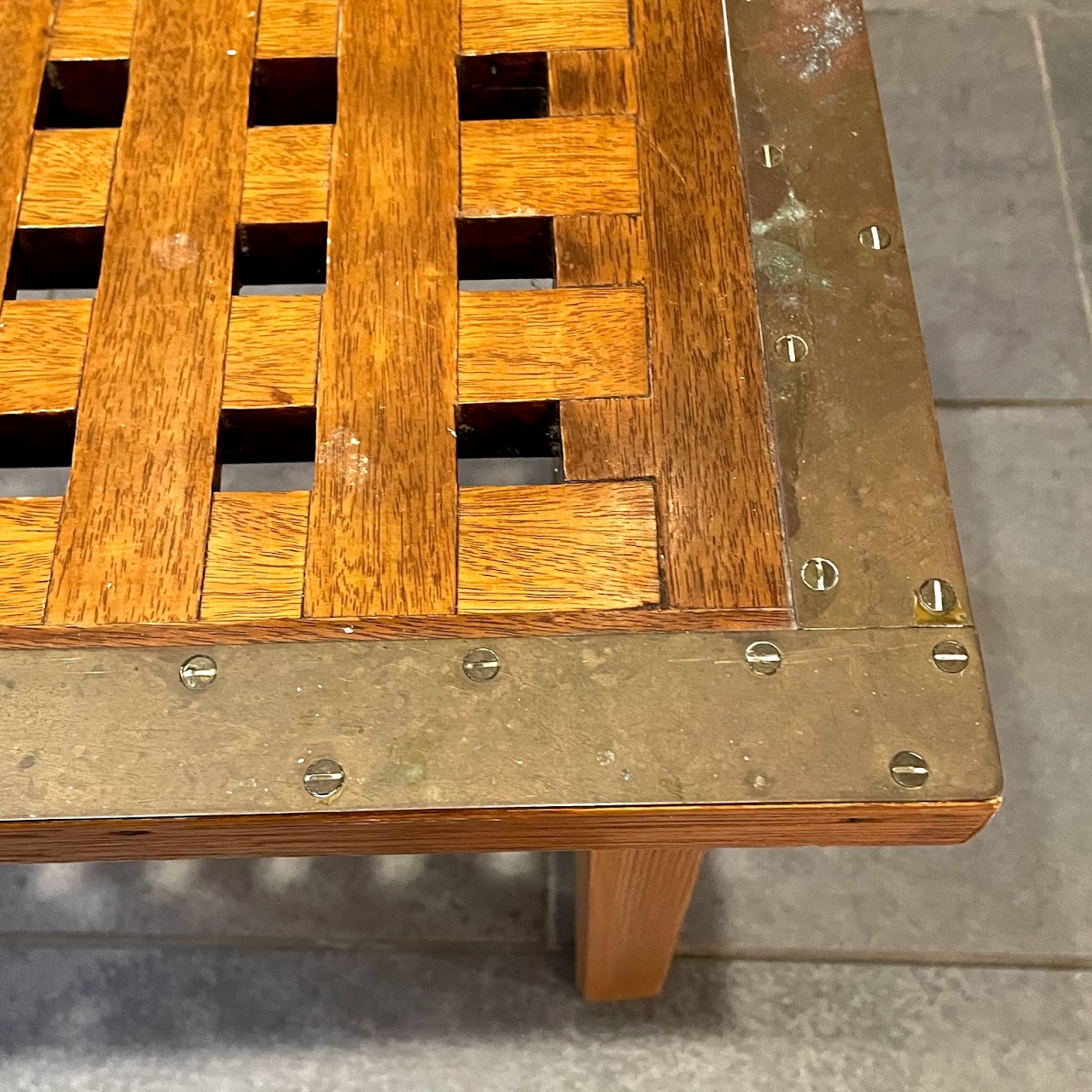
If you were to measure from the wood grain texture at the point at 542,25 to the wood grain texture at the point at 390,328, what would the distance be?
0.01 metres

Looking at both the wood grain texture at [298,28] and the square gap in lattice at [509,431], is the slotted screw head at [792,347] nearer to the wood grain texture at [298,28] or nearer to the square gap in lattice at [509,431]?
the square gap in lattice at [509,431]

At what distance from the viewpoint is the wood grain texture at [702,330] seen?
22.8 inches

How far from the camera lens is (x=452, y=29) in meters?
0.75

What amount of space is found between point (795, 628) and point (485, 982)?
57cm

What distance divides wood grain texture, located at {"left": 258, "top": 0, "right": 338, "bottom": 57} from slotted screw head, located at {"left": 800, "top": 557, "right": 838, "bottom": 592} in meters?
0.44

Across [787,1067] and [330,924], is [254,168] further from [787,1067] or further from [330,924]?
[787,1067]

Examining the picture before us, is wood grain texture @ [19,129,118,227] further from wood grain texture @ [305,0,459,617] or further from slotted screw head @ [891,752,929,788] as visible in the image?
slotted screw head @ [891,752,929,788]

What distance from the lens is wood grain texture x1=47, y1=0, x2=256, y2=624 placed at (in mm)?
577

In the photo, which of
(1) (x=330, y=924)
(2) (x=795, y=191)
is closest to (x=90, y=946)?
(1) (x=330, y=924)

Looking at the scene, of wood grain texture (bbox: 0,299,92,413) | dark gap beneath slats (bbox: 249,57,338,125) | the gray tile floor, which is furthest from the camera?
the gray tile floor

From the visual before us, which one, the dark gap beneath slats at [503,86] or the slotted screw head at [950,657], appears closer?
the slotted screw head at [950,657]

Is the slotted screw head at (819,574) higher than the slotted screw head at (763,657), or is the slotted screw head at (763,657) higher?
the slotted screw head at (819,574)

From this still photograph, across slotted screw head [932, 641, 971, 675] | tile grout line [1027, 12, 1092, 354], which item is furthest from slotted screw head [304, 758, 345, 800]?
tile grout line [1027, 12, 1092, 354]

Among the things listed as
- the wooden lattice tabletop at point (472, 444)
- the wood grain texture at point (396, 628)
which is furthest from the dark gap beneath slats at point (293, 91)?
the wood grain texture at point (396, 628)
